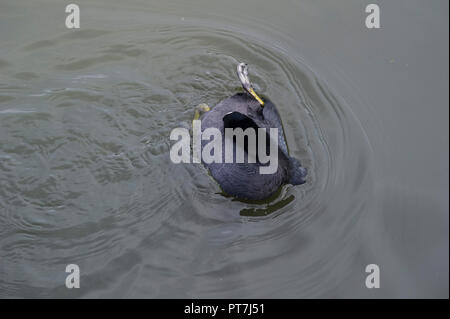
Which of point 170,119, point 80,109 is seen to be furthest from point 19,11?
point 170,119

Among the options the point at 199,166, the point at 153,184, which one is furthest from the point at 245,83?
the point at 153,184

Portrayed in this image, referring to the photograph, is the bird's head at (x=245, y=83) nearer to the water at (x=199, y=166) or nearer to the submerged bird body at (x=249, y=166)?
the submerged bird body at (x=249, y=166)

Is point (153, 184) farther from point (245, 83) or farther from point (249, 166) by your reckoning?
point (245, 83)

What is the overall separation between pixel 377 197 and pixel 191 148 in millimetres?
2015

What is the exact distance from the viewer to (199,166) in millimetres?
4930

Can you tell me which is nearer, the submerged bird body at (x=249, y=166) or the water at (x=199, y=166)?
the water at (x=199, y=166)

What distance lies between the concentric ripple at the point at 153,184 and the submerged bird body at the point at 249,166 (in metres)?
0.13

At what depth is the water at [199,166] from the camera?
417cm

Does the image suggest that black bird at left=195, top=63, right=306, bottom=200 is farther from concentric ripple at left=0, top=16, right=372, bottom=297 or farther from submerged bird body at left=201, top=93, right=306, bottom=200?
concentric ripple at left=0, top=16, right=372, bottom=297

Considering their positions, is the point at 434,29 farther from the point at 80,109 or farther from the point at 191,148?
the point at 80,109

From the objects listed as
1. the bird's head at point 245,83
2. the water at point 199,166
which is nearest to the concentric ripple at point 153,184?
the water at point 199,166

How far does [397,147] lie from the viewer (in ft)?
16.5

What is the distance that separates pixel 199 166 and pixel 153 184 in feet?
1.73

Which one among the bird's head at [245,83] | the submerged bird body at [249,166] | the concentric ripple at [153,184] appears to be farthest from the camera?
the bird's head at [245,83]
